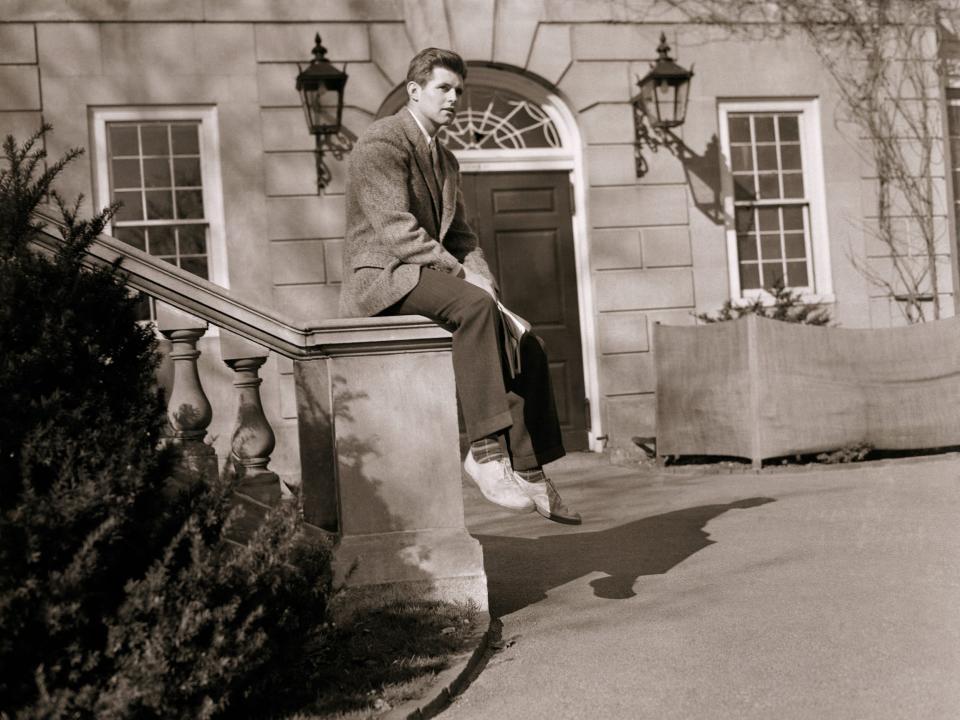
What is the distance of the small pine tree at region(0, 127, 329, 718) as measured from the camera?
290 cm

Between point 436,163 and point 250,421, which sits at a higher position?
point 436,163

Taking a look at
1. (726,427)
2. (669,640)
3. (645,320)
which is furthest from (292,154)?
(669,640)

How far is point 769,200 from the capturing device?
37.1ft

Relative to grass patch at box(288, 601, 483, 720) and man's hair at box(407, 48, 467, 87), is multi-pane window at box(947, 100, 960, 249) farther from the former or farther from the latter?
grass patch at box(288, 601, 483, 720)

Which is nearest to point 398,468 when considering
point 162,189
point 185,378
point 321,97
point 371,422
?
point 371,422

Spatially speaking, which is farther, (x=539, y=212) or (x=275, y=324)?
(x=539, y=212)

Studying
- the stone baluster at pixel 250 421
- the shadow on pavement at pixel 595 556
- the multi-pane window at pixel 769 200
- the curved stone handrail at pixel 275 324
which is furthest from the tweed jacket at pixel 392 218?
the multi-pane window at pixel 769 200

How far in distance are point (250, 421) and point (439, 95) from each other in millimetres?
1606

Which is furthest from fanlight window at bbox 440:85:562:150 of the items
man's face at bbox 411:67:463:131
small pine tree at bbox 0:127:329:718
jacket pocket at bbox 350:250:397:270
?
small pine tree at bbox 0:127:329:718

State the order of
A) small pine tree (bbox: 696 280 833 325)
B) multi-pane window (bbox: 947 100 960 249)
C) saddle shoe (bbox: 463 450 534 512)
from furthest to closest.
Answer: multi-pane window (bbox: 947 100 960 249)
small pine tree (bbox: 696 280 833 325)
saddle shoe (bbox: 463 450 534 512)

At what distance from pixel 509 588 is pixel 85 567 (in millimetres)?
2533

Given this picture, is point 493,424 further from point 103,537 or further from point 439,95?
point 103,537

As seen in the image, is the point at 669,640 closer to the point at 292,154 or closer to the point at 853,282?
the point at 292,154

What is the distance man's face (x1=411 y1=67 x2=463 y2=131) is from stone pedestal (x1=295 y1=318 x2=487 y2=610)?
3.03ft
